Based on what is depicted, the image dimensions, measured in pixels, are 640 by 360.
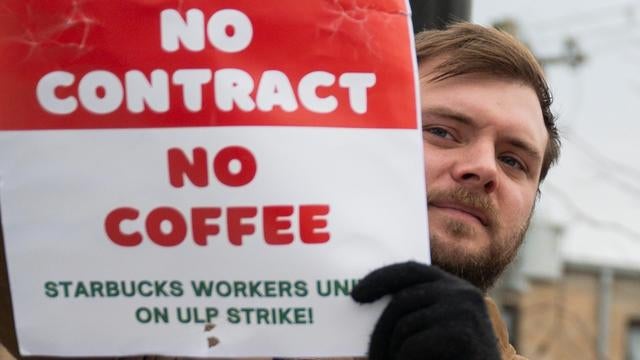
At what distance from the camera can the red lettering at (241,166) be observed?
1.77 metres

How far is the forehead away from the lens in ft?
7.57

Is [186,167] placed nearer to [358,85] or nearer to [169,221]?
[169,221]

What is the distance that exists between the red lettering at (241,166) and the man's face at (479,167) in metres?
0.55

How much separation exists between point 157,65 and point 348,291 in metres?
0.48

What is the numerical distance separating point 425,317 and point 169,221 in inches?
17.2

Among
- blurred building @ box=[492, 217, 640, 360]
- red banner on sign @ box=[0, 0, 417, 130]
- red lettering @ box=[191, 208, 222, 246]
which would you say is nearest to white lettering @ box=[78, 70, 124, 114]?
red banner on sign @ box=[0, 0, 417, 130]

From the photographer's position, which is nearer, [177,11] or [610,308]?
[177,11]

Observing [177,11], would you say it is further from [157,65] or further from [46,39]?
[46,39]

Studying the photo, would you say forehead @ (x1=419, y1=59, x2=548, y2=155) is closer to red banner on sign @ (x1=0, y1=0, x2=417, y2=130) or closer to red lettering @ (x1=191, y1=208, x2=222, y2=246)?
red banner on sign @ (x1=0, y1=0, x2=417, y2=130)

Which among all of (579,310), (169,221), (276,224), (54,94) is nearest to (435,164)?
(276,224)

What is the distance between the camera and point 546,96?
2.66 metres

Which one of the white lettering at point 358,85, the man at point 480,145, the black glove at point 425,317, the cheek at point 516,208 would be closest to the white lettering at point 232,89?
the white lettering at point 358,85

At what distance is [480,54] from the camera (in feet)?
8.05

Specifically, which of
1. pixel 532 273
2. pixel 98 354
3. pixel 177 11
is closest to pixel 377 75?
pixel 177 11
